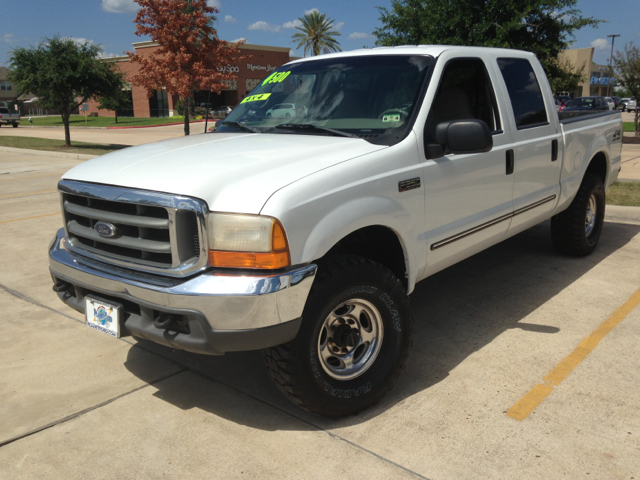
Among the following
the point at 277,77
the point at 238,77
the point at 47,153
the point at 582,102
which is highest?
the point at 238,77

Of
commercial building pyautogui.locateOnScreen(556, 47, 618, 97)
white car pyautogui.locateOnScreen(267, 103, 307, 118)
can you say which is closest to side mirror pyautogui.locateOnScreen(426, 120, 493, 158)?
white car pyautogui.locateOnScreen(267, 103, 307, 118)

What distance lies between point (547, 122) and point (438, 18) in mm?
11737

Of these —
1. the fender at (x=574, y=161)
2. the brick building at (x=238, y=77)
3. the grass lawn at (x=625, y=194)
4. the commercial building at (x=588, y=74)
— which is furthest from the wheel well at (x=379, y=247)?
the commercial building at (x=588, y=74)

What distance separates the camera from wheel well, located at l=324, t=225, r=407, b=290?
3.41 metres

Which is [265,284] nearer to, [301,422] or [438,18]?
[301,422]

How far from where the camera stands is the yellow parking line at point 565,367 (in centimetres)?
328

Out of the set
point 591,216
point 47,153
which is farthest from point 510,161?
point 47,153

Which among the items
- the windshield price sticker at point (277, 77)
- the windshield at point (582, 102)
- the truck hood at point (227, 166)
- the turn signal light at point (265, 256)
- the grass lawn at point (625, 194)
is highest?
the windshield at point (582, 102)

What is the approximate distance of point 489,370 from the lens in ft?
12.3

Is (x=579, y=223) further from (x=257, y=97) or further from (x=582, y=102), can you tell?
(x=582, y=102)

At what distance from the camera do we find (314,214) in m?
2.84

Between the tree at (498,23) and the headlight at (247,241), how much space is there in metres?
13.7

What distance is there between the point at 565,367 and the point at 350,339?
1516mm

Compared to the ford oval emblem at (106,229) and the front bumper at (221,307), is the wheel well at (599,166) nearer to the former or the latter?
the front bumper at (221,307)
